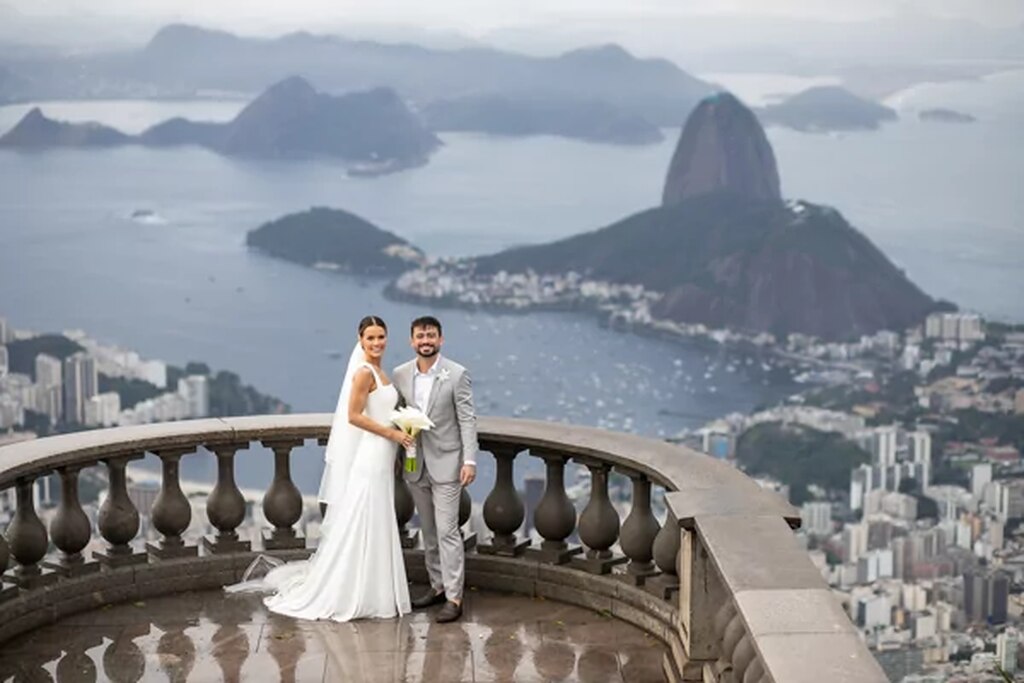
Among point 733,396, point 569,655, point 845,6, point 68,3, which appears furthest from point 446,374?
point 845,6

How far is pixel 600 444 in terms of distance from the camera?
10656mm

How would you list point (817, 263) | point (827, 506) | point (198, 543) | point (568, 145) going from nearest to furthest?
point (198, 543), point (827, 506), point (817, 263), point (568, 145)

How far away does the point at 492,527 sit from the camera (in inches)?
443

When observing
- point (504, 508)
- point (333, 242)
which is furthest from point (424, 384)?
point (333, 242)

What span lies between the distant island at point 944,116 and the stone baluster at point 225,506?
73.2 meters

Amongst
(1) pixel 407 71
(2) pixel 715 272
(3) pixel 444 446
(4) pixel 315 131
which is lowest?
(2) pixel 715 272

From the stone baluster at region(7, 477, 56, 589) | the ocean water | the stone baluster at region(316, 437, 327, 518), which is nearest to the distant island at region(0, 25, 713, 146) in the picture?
the ocean water

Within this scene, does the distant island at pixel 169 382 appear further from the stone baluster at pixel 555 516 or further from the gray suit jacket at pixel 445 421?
the gray suit jacket at pixel 445 421

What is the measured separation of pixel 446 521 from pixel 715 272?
229 feet

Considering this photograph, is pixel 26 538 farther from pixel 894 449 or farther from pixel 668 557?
pixel 894 449

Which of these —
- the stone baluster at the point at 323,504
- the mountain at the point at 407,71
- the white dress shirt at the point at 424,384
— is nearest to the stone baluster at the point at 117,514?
the stone baluster at the point at 323,504

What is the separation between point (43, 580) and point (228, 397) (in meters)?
65.7

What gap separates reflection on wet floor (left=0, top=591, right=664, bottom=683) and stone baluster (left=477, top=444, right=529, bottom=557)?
0.42 meters

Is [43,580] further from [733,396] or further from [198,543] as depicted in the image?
[733,396]
